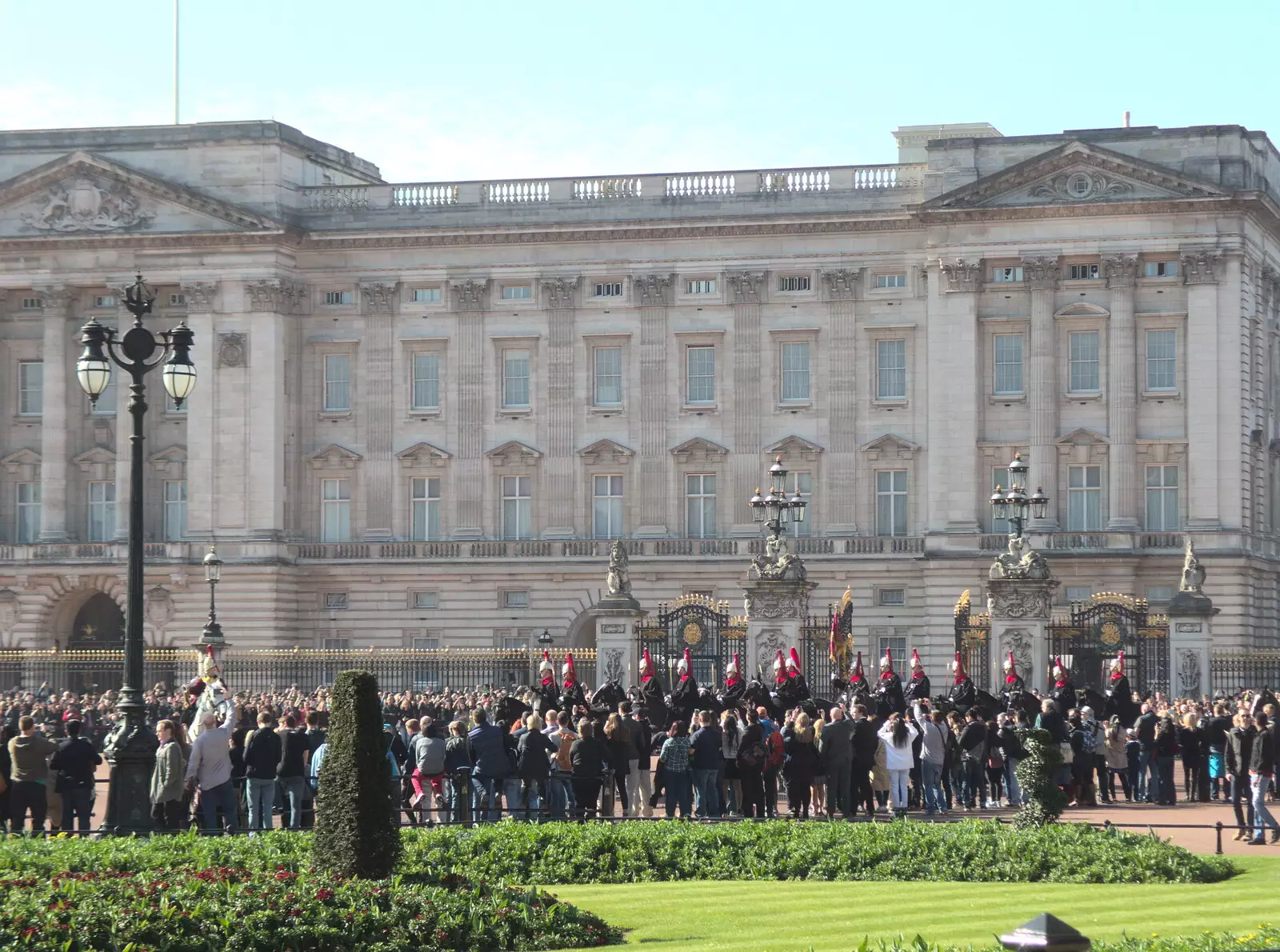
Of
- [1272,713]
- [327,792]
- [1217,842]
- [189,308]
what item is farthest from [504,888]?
[189,308]

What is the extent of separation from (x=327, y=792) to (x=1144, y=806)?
1984 cm

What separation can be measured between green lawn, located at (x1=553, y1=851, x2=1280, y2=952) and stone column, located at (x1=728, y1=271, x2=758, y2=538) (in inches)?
1787

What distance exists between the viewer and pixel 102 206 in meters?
74.7

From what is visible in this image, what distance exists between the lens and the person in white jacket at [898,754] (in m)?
36.2

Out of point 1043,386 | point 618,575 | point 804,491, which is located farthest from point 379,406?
point 618,575

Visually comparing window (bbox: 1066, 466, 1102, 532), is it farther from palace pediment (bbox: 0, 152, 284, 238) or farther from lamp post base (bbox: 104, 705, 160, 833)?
lamp post base (bbox: 104, 705, 160, 833)

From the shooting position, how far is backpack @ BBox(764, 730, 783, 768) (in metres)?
35.6

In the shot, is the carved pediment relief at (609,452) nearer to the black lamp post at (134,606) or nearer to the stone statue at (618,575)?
the stone statue at (618,575)

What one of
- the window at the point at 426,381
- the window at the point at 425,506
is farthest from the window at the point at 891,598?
the window at the point at 426,381

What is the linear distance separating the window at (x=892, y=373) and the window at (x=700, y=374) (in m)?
5.17

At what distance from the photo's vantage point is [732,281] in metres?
72.8

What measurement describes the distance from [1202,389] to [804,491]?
40.5 feet

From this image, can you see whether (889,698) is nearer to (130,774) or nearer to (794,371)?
(130,774)

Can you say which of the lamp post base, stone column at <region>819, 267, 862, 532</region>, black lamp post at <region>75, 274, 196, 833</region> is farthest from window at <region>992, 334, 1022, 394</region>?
the lamp post base
